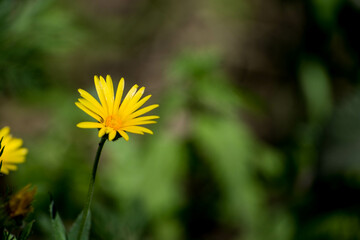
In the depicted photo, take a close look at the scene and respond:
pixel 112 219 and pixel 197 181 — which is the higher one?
pixel 197 181

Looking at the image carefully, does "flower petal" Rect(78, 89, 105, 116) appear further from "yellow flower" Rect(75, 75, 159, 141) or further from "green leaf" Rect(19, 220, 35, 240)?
"green leaf" Rect(19, 220, 35, 240)

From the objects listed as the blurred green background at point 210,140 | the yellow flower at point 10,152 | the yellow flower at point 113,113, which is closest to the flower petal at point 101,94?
the yellow flower at point 113,113

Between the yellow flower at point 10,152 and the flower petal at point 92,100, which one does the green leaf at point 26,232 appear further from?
the flower petal at point 92,100

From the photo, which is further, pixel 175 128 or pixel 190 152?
pixel 175 128

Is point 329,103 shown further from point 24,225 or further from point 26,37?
point 24,225

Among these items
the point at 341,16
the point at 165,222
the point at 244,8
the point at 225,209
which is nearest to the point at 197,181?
the point at 225,209

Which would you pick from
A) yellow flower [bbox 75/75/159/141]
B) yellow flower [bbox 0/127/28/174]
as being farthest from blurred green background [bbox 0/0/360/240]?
yellow flower [bbox 75/75/159/141]
